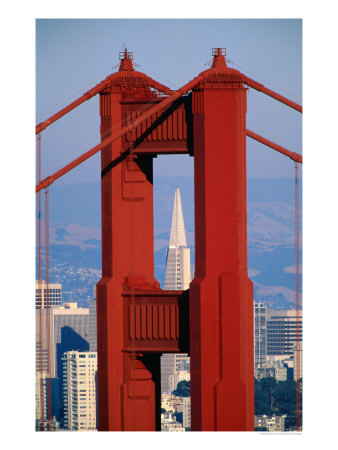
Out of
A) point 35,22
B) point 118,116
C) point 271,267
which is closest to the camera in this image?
point 35,22

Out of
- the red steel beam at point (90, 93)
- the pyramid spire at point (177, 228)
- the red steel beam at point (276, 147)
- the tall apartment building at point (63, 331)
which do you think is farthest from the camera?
the tall apartment building at point (63, 331)

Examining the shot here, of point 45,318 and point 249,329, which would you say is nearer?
point 249,329

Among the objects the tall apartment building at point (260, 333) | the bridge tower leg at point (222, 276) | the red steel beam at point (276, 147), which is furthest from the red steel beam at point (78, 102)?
the tall apartment building at point (260, 333)

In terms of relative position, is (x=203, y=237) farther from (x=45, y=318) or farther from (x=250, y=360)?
(x=45, y=318)

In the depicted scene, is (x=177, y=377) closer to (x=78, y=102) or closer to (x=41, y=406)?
(x=41, y=406)

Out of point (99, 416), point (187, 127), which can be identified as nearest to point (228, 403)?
point (99, 416)

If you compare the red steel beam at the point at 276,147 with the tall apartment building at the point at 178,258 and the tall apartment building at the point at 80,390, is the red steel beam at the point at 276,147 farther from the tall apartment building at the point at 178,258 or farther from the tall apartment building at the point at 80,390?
the tall apartment building at the point at 80,390
